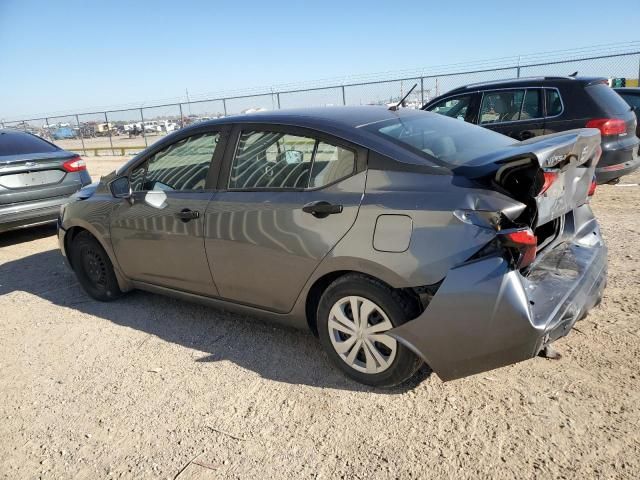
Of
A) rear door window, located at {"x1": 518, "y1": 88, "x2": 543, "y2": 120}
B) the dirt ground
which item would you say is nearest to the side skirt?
the dirt ground

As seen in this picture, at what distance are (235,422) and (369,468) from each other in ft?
2.66

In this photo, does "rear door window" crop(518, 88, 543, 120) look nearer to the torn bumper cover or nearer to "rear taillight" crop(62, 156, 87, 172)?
the torn bumper cover

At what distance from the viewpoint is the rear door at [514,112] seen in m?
6.64

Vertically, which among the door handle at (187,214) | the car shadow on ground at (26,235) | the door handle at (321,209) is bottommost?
the car shadow on ground at (26,235)

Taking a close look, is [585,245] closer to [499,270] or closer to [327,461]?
[499,270]

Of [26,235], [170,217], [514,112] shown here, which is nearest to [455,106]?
[514,112]

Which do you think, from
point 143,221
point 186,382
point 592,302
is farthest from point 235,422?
point 592,302

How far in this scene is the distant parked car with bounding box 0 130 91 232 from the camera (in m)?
6.48

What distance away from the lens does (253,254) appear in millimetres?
3240

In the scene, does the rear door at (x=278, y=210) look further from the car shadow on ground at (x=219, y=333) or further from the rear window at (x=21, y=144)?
the rear window at (x=21, y=144)

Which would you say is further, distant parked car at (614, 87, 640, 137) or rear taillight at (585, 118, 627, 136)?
distant parked car at (614, 87, 640, 137)

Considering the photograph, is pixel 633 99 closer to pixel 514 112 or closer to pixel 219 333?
pixel 514 112

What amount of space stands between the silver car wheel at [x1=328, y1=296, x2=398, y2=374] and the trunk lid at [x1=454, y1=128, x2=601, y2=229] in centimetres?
89

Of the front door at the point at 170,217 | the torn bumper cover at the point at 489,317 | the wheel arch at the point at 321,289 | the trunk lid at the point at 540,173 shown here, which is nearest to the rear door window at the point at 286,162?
the front door at the point at 170,217
